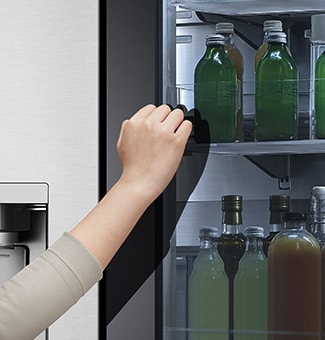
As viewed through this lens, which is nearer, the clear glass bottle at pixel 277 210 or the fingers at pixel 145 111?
the fingers at pixel 145 111

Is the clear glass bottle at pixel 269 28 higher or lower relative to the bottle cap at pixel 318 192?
higher

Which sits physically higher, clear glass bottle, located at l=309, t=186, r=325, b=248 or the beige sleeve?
clear glass bottle, located at l=309, t=186, r=325, b=248

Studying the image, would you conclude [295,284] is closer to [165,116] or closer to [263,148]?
[263,148]

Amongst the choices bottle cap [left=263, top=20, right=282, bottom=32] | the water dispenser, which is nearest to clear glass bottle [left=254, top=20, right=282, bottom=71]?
bottle cap [left=263, top=20, right=282, bottom=32]

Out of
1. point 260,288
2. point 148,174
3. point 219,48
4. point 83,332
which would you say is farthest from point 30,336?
point 219,48

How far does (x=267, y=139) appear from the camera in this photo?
5.33 feet

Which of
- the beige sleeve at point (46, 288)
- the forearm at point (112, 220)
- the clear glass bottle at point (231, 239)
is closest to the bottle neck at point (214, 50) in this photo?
the clear glass bottle at point (231, 239)

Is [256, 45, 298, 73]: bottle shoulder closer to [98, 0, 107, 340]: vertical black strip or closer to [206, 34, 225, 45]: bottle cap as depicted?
[206, 34, 225, 45]: bottle cap

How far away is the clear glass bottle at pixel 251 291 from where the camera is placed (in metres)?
1.62

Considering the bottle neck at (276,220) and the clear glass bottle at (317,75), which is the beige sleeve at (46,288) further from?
the clear glass bottle at (317,75)

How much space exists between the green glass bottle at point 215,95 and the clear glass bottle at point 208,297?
0.67 feet

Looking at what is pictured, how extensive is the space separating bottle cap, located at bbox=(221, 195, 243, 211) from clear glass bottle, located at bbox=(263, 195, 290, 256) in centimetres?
5

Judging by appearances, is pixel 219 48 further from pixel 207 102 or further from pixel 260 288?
pixel 260 288

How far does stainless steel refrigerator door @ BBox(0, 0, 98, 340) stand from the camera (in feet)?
5.46
